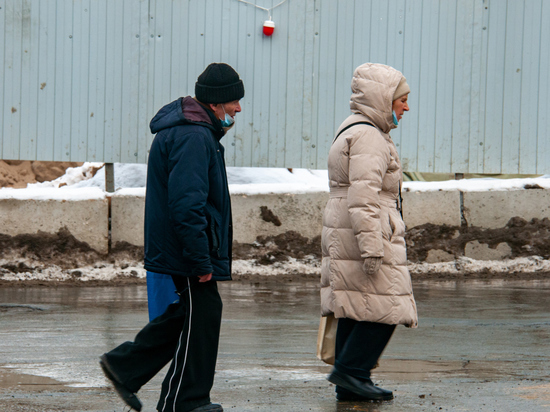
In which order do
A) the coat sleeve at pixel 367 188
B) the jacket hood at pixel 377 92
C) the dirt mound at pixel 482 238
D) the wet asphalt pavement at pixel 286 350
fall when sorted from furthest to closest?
the dirt mound at pixel 482 238 → the jacket hood at pixel 377 92 → the wet asphalt pavement at pixel 286 350 → the coat sleeve at pixel 367 188

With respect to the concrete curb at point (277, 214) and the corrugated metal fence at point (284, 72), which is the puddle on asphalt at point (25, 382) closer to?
the concrete curb at point (277, 214)

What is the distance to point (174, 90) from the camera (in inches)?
356

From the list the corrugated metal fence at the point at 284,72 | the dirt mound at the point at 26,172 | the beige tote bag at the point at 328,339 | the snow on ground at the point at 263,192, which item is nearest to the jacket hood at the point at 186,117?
the beige tote bag at the point at 328,339

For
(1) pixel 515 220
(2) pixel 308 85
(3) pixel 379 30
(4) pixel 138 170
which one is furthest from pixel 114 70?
(1) pixel 515 220

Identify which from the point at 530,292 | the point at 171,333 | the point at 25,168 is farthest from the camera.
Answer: the point at 25,168

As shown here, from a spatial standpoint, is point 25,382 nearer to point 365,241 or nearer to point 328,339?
point 328,339

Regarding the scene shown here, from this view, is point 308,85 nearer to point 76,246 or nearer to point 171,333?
point 76,246

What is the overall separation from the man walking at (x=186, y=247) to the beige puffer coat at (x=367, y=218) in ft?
2.09

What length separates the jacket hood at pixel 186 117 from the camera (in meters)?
3.82

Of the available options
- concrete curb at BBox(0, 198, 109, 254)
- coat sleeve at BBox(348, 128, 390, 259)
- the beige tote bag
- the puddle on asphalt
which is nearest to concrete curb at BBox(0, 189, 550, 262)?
concrete curb at BBox(0, 198, 109, 254)

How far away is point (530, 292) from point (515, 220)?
1442 mm

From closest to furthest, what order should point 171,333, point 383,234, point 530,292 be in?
point 171,333 < point 383,234 < point 530,292

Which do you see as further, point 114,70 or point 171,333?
A: point 114,70

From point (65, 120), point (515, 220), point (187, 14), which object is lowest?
point (515, 220)
